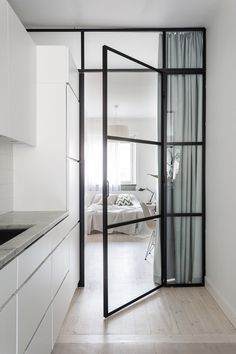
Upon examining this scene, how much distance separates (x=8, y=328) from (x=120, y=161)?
202 centimetres

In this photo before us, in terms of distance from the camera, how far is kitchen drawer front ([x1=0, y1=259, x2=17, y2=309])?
128 centimetres

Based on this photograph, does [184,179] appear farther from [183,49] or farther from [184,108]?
[183,49]

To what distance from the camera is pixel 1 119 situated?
1926 millimetres

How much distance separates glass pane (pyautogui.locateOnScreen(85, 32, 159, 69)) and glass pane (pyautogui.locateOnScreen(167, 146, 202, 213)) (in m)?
1.02

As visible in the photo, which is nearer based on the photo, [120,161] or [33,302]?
[33,302]

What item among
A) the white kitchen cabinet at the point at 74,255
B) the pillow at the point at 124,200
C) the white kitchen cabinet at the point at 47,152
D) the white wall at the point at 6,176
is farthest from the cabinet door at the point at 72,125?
the white kitchen cabinet at the point at 74,255

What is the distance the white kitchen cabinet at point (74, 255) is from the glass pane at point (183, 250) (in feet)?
3.31

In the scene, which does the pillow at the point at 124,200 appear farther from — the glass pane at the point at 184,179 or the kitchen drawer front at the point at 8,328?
the kitchen drawer front at the point at 8,328

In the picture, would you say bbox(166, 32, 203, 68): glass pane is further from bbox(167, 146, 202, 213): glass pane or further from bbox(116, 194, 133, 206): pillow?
bbox(116, 194, 133, 206): pillow

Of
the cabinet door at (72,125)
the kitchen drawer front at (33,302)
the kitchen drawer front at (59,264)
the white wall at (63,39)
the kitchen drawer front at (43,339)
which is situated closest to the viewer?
the kitchen drawer front at (33,302)

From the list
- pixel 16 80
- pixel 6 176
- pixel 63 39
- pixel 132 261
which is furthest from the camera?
pixel 63 39

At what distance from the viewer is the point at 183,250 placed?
3.69 metres

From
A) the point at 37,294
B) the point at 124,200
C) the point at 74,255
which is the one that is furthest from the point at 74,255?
the point at 37,294

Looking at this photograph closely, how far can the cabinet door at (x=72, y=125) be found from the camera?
9.47 feet
